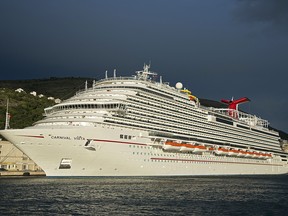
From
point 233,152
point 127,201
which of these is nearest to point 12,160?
point 233,152

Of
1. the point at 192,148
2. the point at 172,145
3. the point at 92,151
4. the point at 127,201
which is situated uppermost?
the point at 172,145

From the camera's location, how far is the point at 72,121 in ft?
156

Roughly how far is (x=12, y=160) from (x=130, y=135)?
34.3 meters

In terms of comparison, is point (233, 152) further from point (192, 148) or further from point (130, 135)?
point (130, 135)

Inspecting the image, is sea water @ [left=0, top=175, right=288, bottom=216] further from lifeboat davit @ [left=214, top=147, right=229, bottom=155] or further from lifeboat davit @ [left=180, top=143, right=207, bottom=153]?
lifeboat davit @ [left=214, top=147, right=229, bottom=155]

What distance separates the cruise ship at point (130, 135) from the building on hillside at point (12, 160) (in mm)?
22701

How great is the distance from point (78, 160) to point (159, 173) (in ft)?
41.6

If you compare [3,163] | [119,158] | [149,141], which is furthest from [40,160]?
[3,163]

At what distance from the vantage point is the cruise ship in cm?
4528

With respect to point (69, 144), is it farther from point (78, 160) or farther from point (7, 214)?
point (7, 214)

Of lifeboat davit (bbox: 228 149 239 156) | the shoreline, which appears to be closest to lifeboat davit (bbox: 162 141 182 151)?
lifeboat davit (bbox: 228 149 239 156)

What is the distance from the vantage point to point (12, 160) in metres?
74.2

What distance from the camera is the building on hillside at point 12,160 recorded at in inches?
2882

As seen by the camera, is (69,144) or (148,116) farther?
(148,116)
